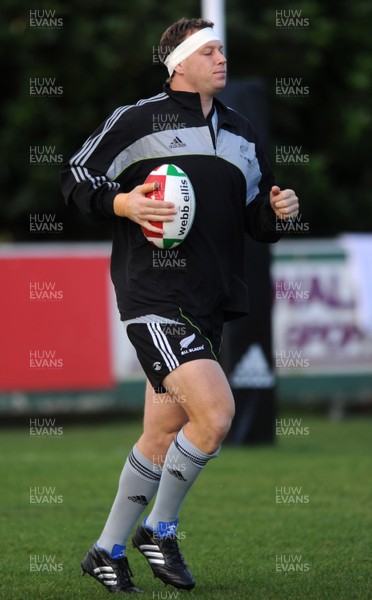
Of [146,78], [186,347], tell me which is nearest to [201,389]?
[186,347]

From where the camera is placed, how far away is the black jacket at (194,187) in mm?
5703

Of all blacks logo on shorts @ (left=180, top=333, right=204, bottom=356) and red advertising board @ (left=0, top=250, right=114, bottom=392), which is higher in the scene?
all blacks logo on shorts @ (left=180, top=333, right=204, bottom=356)

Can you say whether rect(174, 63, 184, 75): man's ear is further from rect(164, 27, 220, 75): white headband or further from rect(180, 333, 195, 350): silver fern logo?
rect(180, 333, 195, 350): silver fern logo

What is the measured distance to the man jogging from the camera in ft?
18.3

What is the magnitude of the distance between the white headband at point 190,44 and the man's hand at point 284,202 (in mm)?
784

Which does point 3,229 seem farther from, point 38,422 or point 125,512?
point 125,512

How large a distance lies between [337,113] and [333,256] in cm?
746

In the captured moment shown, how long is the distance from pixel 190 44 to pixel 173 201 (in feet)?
2.78

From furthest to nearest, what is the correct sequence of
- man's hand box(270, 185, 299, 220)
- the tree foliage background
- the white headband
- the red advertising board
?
the tree foliage background, the red advertising board, the white headband, man's hand box(270, 185, 299, 220)

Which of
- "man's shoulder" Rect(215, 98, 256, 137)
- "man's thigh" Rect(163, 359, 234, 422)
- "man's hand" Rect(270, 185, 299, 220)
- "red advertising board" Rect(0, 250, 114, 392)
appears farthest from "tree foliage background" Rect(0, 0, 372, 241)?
"man's thigh" Rect(163, 359, 234, 422)

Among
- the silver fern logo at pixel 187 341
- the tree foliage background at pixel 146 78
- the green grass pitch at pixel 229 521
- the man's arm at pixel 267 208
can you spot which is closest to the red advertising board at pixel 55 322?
the green grass pitch at pixel 229 521

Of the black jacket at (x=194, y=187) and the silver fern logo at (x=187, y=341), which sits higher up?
the black jacket at (x=194, y=187)

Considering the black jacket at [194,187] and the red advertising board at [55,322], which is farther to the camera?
the red advertising board at [55,322]

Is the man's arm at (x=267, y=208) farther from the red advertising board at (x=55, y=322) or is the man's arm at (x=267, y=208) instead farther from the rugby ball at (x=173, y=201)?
the red advertising board at (x=55, y=322)
